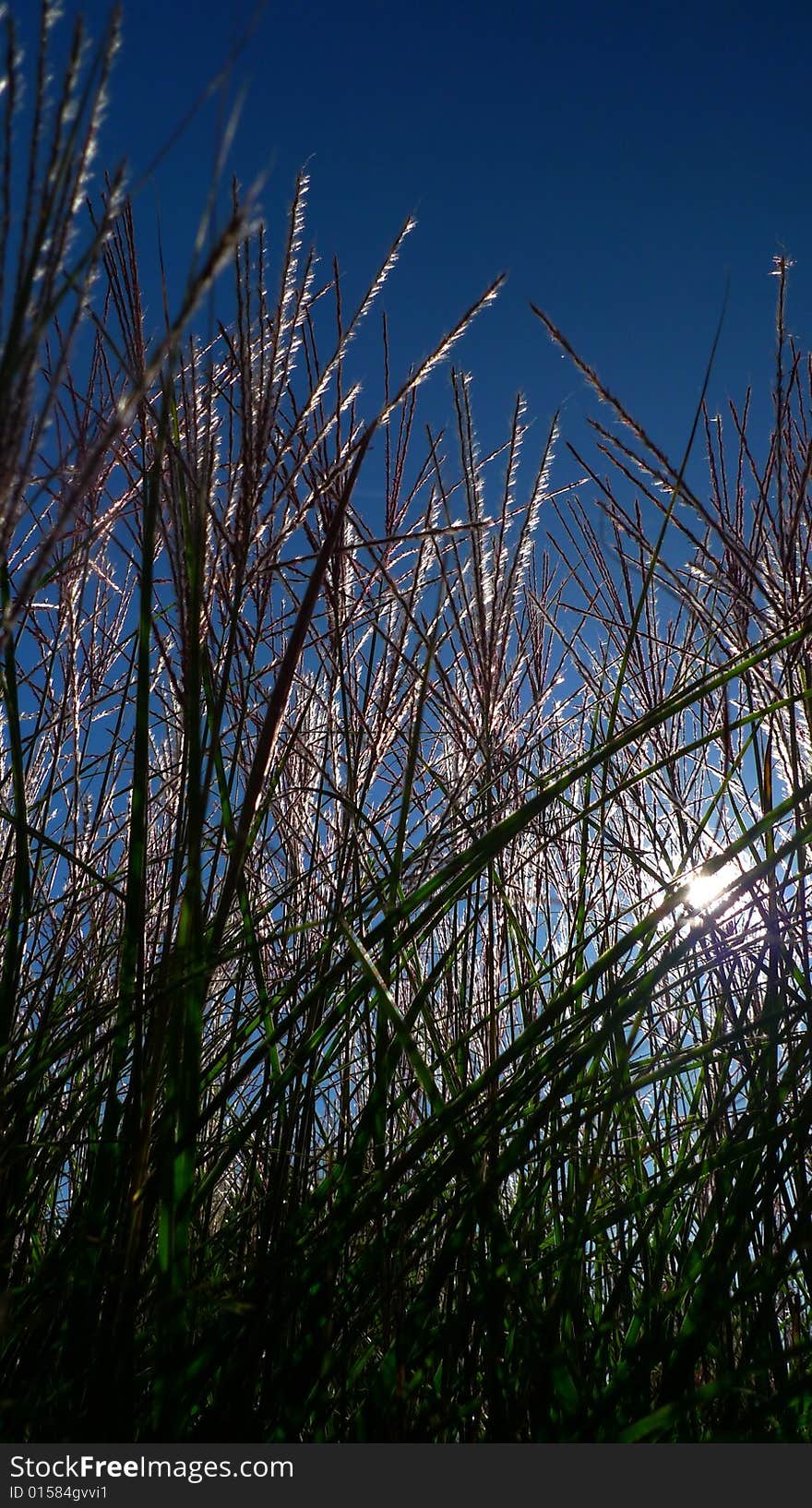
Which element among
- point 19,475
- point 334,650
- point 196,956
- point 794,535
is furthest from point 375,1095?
point 794,535

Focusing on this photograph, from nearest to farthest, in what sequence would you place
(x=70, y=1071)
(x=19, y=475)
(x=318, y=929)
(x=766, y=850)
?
(x=19, y=475), (x=70, y=1071), (x=766, y=850), (x=318, y=929)

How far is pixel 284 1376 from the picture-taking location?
0.84 meters

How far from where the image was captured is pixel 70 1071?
2.68 ft

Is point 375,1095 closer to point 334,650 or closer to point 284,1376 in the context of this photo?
point 284,1376

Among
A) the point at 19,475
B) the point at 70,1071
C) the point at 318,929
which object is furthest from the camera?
the point at 318,929

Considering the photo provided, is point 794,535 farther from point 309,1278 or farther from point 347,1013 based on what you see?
point 309,1278

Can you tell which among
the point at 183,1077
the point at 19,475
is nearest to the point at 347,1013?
the point at 183,1077

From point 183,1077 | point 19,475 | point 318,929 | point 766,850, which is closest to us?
point 19,475

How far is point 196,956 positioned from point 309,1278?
13.4 inches

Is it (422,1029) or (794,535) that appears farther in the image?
(422,1029)

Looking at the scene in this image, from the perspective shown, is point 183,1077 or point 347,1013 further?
point 347,1013

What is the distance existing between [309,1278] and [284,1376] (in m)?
0.08
